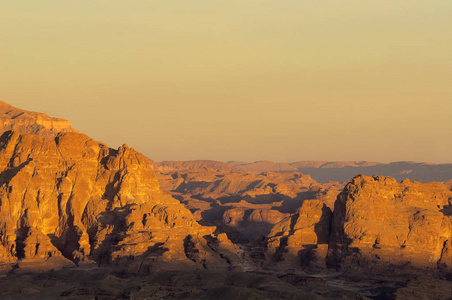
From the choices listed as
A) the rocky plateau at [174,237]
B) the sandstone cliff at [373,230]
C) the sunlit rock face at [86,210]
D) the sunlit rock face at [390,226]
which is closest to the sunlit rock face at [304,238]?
the sandstone cliff at [373,230]

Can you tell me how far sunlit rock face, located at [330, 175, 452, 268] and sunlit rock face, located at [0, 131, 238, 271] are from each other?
2137 centimetres

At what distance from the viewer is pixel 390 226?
132250mm

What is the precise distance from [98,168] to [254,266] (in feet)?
112

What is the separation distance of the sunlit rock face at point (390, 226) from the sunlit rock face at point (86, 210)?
2137 cm

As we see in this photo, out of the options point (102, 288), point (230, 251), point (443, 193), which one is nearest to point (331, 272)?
point (230, 251)

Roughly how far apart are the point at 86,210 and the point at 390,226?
173 ft

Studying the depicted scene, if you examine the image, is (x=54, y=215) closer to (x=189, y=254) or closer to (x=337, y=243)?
(x=189, y=254)

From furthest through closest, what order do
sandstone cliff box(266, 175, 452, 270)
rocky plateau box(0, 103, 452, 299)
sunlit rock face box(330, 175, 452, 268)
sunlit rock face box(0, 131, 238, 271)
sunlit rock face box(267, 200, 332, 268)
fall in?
1. sunlit rock face box(267, 200, 332, 268)
2. sandstone cliff box(266, 175, 452, 270)
3. sunlit rock face box(330, 175, 452, 268)
4. sunlit rock face box(0, 131, 238, 271)
5. rocky plateau box(0, 103, 452, 299)

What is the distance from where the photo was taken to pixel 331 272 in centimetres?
13025

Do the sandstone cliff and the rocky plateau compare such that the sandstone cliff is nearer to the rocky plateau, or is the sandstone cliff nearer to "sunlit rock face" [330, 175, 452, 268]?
"sunlit rock face" [330, 175, 452, 268]

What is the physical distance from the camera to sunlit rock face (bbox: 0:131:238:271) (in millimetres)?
125000

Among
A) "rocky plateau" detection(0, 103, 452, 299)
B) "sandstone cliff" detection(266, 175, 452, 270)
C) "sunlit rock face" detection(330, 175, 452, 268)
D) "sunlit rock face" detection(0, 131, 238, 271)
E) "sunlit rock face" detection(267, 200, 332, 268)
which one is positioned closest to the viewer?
"rocky plateau" detection(0, 103, 452, 299)

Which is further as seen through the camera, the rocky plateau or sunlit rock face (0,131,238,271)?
sunlit rock face (0,131,238,271)

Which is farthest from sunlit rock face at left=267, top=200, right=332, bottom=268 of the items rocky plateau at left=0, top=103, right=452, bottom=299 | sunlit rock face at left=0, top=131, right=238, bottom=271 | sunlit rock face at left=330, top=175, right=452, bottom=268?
sunlit rock face at left=0, top=131, right=238, bottom=271
